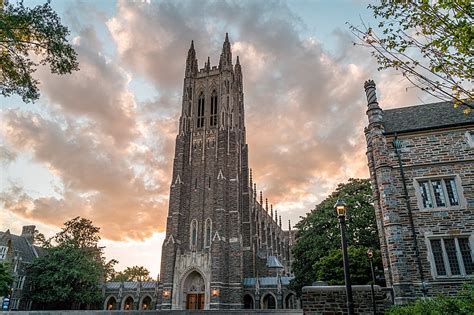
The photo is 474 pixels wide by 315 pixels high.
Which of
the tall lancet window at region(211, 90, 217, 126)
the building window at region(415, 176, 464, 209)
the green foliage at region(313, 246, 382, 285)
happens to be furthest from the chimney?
the building window at region(415, 176, 464, 209)

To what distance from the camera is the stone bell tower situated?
123ft

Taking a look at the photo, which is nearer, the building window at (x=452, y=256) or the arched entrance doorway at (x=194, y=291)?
the building window at (x=452, y=256)

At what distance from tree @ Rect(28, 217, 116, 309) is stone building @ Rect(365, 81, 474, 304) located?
38369 mm

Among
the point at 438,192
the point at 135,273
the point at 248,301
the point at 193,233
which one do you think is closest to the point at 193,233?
the point at 193,233

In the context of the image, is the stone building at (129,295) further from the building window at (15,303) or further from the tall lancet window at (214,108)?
the tall lancet window at (214,108)

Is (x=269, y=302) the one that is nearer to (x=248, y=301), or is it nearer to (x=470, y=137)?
(x=248, y=301)

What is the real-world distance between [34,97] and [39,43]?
1900mm

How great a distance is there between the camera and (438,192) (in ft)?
52.1

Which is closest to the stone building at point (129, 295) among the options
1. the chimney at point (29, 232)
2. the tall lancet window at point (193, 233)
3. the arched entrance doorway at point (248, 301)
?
the tall lancet window at point (193, 233)

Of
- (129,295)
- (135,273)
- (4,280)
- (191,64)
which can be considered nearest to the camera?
(4,280)

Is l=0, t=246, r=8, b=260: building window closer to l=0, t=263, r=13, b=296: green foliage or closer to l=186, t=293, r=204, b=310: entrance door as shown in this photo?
l=0, t=263, r=13, b=296: green foliage

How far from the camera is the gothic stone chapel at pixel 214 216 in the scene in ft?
124

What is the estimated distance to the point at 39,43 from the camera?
10547mm

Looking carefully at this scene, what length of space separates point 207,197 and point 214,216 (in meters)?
3.09
